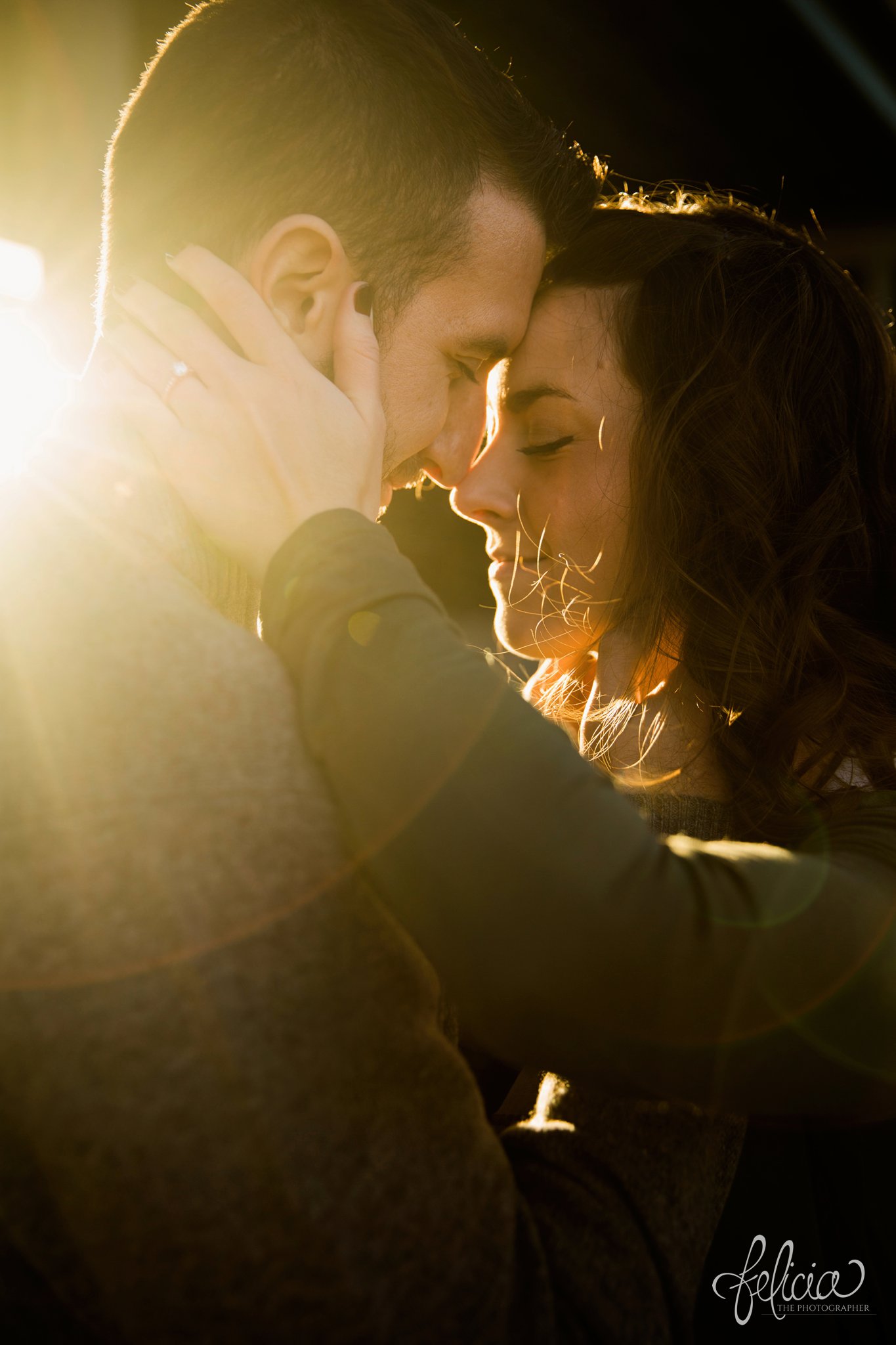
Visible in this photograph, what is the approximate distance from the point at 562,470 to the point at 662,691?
48cm

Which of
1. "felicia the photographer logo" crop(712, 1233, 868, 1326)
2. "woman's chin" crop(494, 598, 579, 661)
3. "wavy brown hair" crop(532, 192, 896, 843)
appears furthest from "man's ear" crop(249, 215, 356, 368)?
"felicia the photographer logo" crop(712, 1233, 868, 1326)

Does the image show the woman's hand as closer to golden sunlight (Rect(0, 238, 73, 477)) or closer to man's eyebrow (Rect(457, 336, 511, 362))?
golden sunlight (Rect(0, 238, 73, 477))

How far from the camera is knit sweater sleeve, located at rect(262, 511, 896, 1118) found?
0.64m

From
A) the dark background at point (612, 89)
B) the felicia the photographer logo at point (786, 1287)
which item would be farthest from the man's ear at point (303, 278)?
the dark background at point (612, 89)

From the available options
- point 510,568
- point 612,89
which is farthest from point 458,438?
point 612,89

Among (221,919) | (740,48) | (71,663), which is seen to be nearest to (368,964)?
(221,919)

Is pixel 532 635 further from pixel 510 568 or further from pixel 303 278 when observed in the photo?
pixel 303 278

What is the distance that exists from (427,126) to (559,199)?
1.16ft

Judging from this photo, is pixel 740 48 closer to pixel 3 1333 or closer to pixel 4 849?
pixel 4 849

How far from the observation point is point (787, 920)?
0.70 metres

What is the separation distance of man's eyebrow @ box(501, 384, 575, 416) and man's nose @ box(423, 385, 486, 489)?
0.30 feet

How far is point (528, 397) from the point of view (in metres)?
1.58

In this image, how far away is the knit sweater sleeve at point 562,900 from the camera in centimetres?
64

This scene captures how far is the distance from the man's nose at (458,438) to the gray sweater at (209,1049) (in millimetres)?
804
